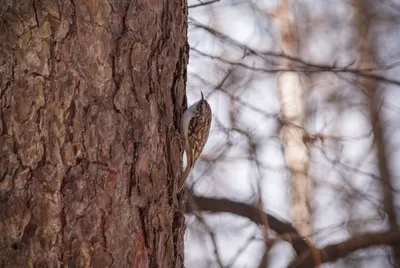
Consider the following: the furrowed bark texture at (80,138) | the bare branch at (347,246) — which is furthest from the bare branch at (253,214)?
the furrowed bark texture at (80,138)

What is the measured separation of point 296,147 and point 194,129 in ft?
8.59

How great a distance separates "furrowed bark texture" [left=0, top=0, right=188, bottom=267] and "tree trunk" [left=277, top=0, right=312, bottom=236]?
2993 millimetres

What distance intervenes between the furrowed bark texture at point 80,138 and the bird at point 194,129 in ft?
0.99

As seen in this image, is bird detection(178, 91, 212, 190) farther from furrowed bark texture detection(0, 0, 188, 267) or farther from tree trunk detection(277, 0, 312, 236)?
tree trunk detection(277, 0, 312, 236)

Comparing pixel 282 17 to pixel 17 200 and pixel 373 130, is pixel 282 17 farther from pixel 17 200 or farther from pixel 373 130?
pixel 17 200

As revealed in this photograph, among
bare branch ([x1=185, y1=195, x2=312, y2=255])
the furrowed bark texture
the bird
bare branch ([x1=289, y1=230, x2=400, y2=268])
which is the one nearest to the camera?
the furrowed bark texture

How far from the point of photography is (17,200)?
2035 mm

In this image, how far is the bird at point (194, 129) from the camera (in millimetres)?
2637

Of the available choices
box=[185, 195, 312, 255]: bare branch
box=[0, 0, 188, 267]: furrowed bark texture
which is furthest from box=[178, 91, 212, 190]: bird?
box=[185, 195, 312, 255]: bare branch

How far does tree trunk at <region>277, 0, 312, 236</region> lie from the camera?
5383 millimetres

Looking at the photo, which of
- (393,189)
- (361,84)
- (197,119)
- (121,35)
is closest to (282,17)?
(361,84)

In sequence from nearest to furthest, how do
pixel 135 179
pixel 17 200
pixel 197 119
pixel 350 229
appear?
pixel 17 200
pixel 135 179
pixel 197 119
pixel 350 229

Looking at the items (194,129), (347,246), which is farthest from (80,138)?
(347,246)

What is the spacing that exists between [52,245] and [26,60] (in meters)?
0.53
